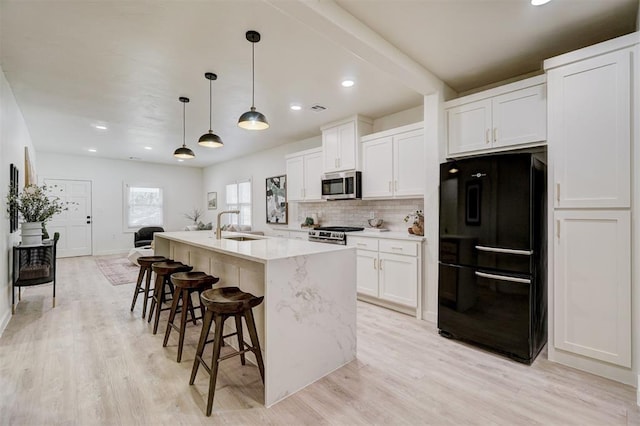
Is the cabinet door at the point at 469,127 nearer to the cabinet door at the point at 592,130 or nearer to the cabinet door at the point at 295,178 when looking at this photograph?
the cabinet door at the point at 592,130

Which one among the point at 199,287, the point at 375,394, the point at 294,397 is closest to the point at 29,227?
the point at 199,287

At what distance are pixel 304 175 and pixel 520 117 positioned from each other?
11.1 feet

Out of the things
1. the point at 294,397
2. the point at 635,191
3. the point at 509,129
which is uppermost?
the point at 509,129

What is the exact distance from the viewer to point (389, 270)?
143 inches

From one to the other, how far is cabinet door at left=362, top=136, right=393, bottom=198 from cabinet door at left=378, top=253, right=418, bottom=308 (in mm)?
924

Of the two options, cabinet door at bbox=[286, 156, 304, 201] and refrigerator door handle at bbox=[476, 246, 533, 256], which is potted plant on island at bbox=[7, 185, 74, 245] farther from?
refrigerator door handle at bbox=[476, 246, 533, 256]

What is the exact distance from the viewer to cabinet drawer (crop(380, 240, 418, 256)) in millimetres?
3398

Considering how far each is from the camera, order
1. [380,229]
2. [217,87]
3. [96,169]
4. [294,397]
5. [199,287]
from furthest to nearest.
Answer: [96,169] < [380,229] < [217,87] < [199,287] < [294,397]

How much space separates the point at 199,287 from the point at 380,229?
→ 2.69 metres

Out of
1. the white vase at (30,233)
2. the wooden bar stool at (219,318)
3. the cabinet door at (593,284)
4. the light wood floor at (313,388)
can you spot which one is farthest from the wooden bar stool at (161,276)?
the cabinet door at (593,284)

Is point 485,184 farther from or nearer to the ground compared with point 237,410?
farther from the ground

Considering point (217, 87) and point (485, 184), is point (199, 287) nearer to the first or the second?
point (217, 87)

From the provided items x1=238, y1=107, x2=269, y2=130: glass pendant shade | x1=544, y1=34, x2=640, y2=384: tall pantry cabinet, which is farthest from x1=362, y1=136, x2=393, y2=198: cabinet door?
x1=238, y1=107, x2=269, y2=130: glass pendant shade

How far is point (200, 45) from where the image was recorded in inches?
103
